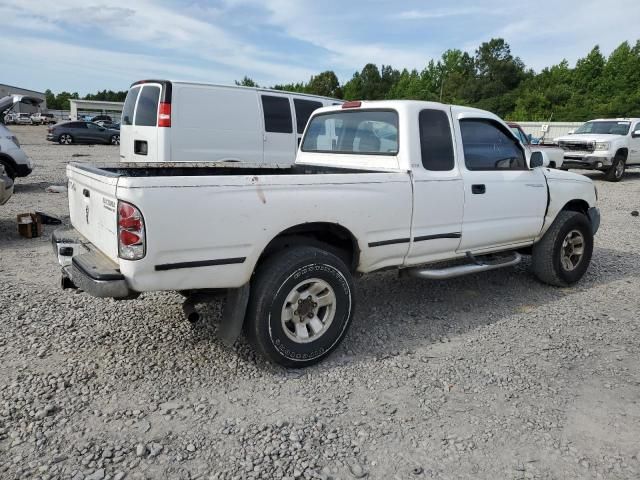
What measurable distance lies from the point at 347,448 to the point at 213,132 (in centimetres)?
628

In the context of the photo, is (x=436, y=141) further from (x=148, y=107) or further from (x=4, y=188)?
(x=4, y=188)

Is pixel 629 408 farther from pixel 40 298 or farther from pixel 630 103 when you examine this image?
pixel 630 103

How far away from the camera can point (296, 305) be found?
3479 mm

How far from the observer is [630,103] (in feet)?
131

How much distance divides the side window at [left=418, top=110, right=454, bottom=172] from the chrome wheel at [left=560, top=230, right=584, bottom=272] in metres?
2.06

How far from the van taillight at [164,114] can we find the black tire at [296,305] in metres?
4.92

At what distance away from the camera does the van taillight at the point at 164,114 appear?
24.6 feet

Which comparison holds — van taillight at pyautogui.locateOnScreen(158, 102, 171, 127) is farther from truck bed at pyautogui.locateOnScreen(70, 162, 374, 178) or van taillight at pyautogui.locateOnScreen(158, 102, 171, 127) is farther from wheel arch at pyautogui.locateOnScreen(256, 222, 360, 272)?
wheel arch at pyautogui.locateOnScreen(256, 222, 360, 272)

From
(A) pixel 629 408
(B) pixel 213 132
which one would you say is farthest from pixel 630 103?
(A) pixel 629 408

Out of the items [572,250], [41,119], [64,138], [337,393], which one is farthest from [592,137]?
[41,119]

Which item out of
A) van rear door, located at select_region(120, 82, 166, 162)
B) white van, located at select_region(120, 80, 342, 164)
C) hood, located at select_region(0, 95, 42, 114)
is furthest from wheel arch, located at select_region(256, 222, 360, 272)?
hood, located at select_region(0, 95, 42, 114)

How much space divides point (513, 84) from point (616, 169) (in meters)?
61.8

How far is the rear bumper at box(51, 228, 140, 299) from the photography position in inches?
115

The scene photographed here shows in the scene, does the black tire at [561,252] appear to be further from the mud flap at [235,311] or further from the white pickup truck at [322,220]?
the mud flap at [235,311]
